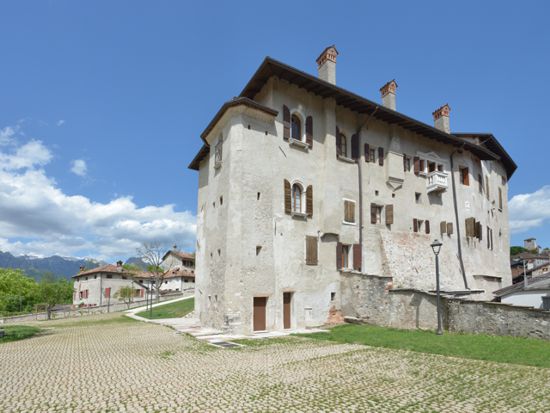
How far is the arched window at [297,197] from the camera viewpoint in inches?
861

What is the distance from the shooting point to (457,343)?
13992 mm

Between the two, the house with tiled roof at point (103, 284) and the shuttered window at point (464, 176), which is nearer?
the shuttered window at point (464, 176)

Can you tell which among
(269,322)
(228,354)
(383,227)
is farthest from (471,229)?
(228,354)

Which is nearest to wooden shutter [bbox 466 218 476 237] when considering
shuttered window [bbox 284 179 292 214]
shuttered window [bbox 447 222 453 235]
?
shuttered window [bbox 447 222 453 235]

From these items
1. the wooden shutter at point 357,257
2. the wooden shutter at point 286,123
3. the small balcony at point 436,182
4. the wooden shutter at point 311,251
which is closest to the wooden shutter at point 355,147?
the wooden shutter at point 286,123

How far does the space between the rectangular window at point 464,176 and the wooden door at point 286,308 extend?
821 inches

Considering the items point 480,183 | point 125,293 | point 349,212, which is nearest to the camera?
point 349,212

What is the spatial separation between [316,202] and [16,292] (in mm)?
65635

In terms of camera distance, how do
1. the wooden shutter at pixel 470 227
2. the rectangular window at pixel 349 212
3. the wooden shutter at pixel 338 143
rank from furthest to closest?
the wooden shutter at pixel 470 227, the wooden shutter at pixel 338 143, the rectangular window at pixel 349 212

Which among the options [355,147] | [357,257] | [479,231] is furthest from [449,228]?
[355,147]

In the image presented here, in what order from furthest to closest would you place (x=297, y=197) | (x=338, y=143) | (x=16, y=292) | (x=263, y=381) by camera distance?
(x=16, y=292) < (x=338, y=143) < (x=297, y=197) < (x=263, y=381)

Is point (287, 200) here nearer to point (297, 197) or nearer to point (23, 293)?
point (297, 197)

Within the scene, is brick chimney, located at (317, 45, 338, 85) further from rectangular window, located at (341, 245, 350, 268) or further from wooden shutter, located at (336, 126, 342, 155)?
rectangular window, located at (341, 245, 350, 268)

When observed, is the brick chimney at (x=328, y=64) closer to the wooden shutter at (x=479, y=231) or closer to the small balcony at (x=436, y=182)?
the small balcony at (x=436, y=182)
